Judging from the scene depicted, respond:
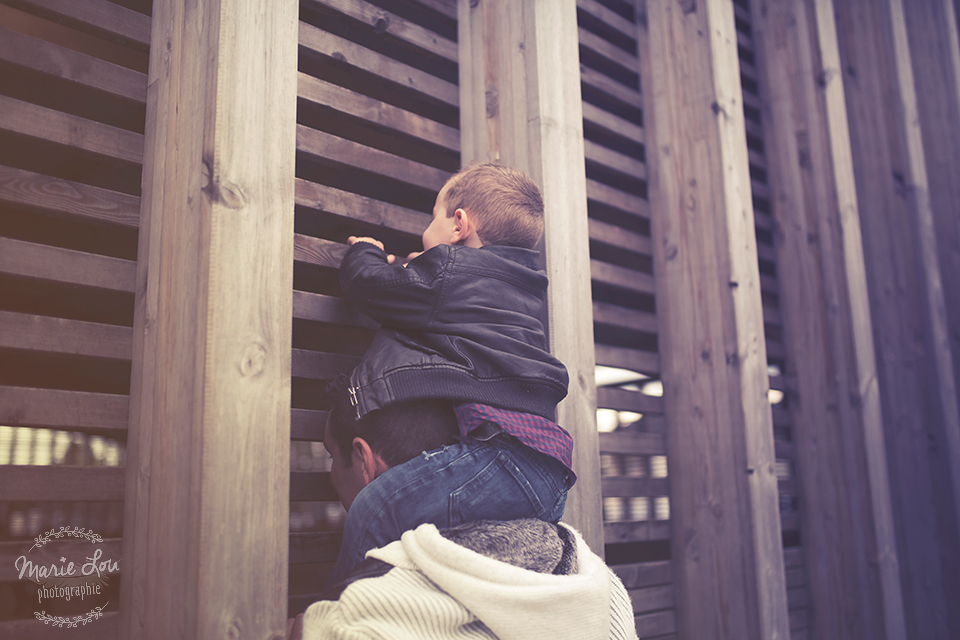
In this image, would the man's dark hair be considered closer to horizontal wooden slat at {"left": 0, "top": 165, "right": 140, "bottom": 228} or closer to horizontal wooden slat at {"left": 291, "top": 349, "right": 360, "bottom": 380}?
horizontal wooden slat at {"left": 291, "top": 349, "right": 360, "bottom": 380}

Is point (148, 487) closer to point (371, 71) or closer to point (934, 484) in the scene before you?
point (371, 71)

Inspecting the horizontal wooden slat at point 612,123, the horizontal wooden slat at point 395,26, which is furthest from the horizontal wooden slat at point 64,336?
the horizontal wooden slat at point 612,123

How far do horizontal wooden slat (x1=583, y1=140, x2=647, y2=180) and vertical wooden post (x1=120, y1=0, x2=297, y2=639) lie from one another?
4.09ft

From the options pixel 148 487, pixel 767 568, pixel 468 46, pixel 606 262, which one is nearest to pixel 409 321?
pixel 148 487

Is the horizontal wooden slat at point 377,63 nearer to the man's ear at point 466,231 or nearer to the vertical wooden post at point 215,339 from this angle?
the vertical wooden post at point 215,339

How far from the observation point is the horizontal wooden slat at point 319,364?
1528mm

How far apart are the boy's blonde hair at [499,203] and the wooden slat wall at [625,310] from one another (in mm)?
743

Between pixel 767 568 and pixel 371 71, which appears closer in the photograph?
pixel 371 71

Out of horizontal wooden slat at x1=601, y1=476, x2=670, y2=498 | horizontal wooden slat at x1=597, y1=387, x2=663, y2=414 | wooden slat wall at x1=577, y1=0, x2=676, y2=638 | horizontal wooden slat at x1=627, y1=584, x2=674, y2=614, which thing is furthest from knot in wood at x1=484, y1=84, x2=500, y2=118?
horizontal wooden slat at x1=627, y1=584, x2=674, y2=614

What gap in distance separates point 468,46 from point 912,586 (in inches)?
110

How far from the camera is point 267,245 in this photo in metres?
1.28

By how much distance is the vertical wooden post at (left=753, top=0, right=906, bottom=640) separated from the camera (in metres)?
2.62

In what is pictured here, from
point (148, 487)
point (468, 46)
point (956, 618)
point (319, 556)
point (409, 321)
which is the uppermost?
point (468, 46)

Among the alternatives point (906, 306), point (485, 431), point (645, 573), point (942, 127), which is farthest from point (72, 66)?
point (942, 127)
